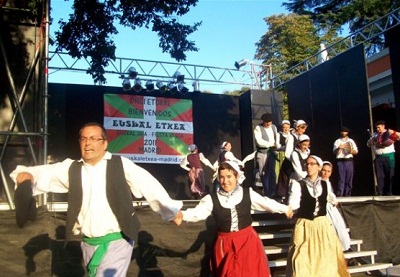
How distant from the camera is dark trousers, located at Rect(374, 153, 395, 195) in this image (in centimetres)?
929

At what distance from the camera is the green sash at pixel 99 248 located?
330 cm

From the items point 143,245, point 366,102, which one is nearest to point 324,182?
point 143,245

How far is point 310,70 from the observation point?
13234 mm

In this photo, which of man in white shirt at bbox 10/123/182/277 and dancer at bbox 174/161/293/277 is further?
dancer at bbox 174/161/293/277

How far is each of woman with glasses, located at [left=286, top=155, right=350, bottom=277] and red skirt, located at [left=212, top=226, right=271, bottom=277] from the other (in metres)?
1.02

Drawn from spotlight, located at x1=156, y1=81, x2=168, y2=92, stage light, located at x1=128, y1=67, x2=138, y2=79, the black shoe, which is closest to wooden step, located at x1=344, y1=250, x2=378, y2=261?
the black shoe

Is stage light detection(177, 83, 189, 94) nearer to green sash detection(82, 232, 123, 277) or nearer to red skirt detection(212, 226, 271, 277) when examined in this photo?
red skirt detection(212, 226, 271, 277)

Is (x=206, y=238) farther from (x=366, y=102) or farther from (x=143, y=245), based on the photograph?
(x=366, y=102)

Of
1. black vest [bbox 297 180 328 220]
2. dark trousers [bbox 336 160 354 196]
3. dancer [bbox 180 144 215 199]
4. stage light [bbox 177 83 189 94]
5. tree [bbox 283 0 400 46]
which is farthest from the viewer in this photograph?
tree [bbox 283 0 400 46]

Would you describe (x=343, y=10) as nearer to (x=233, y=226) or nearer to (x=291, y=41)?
(x=291, y=41)

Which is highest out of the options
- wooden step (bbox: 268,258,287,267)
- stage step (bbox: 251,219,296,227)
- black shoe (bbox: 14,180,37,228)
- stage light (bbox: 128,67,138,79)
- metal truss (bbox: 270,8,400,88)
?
metal truss (bbox: 270,8,400,88)

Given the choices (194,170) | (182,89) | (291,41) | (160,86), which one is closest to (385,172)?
(194,170)

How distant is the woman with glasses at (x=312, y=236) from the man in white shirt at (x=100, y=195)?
2.60m

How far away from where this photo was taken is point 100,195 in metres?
3.32
